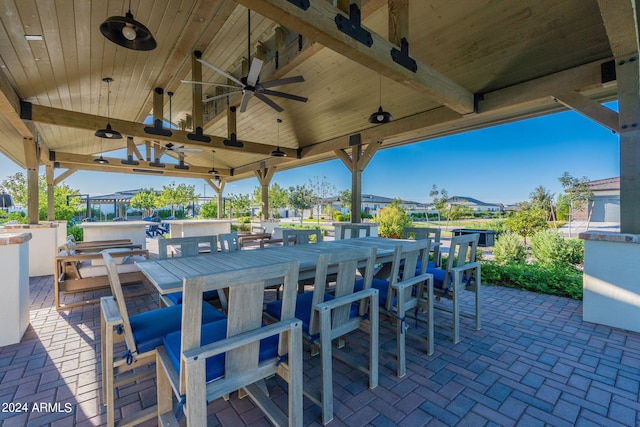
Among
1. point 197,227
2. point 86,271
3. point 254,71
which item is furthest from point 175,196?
point 254,71

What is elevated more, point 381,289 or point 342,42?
point 342,42

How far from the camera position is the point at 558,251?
203 inches

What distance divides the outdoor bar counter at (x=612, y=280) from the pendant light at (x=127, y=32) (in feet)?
15.7

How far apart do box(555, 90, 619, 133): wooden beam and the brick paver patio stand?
223cm

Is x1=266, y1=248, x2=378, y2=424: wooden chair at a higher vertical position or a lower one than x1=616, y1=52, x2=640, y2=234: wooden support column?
lower

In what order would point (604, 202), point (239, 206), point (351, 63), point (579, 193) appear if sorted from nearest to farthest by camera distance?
1. point (351, 63)
2. point (579, 193)
3. point (604, 202)
4. point (239, 206)

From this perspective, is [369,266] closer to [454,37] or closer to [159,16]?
[454,37]

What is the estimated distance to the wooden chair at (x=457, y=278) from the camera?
2602 millimetres

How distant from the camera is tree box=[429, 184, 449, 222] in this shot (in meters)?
19.0

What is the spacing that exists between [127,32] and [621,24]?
4.23 metres

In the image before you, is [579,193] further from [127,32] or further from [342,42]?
[127,32]

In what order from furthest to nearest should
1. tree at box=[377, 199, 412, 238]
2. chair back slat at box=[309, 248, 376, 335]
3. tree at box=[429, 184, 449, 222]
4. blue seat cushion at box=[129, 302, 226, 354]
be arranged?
tree at box=[429, 184, 449, 222]
tree at box=[377, 199, 412, 238]
chair back slat at box=[309, 248, 376, 335]
blue seat cushion at box=[129, 302, 226, 354]

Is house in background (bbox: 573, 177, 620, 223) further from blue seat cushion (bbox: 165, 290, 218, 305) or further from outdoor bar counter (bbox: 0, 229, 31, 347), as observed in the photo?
outdoor bar counter (bbox: 0, 229, 31, 347)

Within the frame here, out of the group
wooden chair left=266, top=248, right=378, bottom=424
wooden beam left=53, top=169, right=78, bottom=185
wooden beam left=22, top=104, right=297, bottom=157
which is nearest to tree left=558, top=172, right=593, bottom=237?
wooden chair left=266, top=248, right=378, bottom=424
